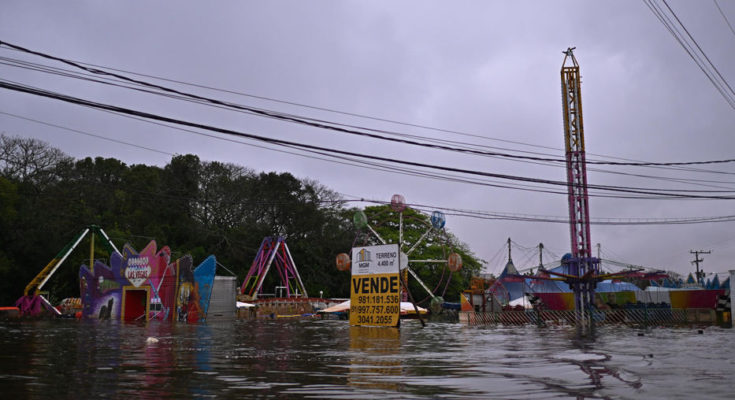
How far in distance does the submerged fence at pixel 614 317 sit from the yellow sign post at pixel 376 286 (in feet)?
44.9

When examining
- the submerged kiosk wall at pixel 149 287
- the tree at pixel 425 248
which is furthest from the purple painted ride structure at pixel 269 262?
the submerged kiosk wall at pixel 149 287

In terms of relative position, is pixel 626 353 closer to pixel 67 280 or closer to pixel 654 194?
pixel 654 194

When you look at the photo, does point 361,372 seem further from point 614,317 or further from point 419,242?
point 419,242

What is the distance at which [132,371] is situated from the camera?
956cm

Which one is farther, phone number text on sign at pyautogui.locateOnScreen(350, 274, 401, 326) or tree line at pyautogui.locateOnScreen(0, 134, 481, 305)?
tree line at pyautogui.locateOnScreen(0, 134, 481, 305)

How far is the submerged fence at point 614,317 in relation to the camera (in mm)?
36312

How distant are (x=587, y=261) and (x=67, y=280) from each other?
47570 mm

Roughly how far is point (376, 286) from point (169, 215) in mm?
45963

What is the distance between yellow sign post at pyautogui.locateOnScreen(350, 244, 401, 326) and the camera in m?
24.6

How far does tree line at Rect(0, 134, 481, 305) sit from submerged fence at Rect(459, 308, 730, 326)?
63.0ft

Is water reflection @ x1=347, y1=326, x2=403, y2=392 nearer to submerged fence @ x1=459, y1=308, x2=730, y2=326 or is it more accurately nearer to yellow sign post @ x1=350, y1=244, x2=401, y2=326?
yellow sign post @ x1=350, y1=244, x2=401, y2=326

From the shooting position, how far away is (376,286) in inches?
989

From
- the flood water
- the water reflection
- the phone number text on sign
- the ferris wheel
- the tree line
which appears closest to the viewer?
the flood water

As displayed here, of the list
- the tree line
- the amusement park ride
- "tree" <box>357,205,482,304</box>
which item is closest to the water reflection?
Answer: the amusement park ride
